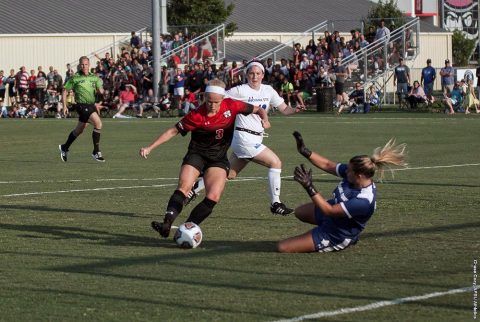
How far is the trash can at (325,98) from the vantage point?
4197 cm

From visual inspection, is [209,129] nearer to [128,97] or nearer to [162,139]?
[162,139]

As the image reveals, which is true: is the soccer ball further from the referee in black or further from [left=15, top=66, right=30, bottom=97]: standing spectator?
[left=15, top=66, right=30, bottom=97]: standing spectator

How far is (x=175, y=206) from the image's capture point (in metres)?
11.7

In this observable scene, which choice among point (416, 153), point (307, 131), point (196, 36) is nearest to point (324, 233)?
point (416, 153)

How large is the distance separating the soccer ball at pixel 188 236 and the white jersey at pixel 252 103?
3.16 m

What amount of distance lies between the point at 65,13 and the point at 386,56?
961 inches

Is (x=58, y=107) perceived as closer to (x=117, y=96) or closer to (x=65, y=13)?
(x=117, y=96)

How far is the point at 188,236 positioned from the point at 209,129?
139 cm

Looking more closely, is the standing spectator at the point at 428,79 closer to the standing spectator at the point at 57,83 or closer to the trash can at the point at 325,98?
the trash can at the point at 325,98

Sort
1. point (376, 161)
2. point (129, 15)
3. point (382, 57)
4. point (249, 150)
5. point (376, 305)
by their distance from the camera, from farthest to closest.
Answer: point (129, 15) < point (382, 57) < point (249, 150) < point (376, 161) < point (376, 305)

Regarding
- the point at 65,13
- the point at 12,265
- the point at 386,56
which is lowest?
the point at 12,265

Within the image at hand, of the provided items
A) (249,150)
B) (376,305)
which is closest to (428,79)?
(249,150)

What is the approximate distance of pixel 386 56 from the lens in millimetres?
46062

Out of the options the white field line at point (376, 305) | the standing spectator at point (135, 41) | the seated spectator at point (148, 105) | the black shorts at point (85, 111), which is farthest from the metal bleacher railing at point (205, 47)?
the white field line at point (376, 305)
